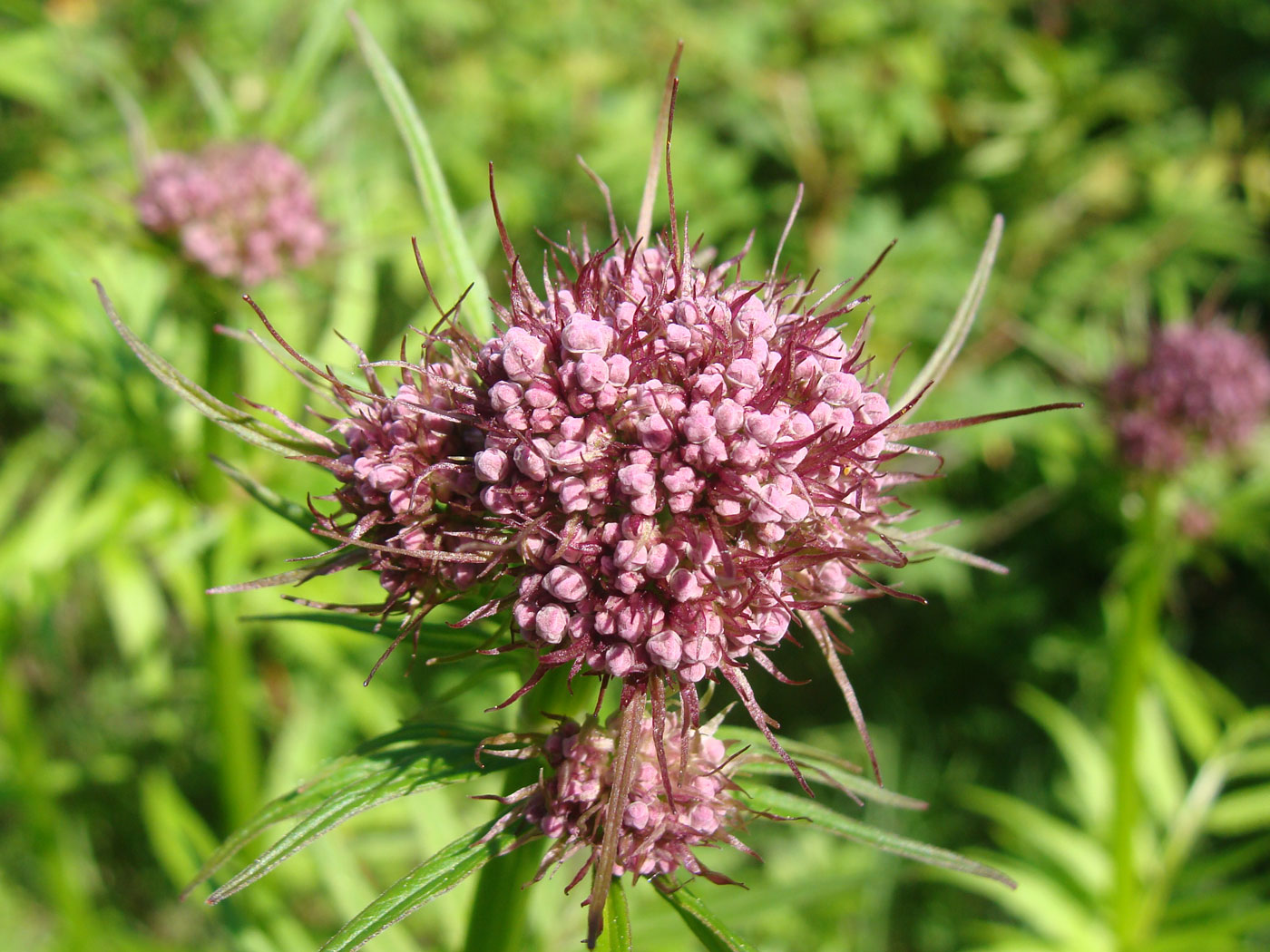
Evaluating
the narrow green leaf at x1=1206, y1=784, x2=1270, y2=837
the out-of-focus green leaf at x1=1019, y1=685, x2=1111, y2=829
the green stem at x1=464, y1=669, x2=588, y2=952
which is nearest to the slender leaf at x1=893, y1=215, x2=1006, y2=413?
the green stem at x1=464, y1=669, x2=588, y2=952

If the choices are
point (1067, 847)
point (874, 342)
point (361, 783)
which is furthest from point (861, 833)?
point (874, 342)

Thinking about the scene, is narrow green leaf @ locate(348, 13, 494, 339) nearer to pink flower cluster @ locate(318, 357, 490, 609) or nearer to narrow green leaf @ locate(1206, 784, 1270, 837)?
pink flower cluster @ locate(318, 357, 490, 609)

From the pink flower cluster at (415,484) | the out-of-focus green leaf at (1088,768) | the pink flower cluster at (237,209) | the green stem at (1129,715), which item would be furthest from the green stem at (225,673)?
the out-of-focus green leaf at (1088,768)

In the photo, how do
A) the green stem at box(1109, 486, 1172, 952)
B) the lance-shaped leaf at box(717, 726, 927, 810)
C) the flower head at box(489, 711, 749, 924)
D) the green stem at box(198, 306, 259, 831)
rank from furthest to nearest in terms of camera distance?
the green stem at box(1109, 486, 1172, 952), the green stem at box(198, 306, 259, 831), the lance-shaped leaf at box(717, 726, 927, 810), the flower head at box(489, 711, 749, 924)

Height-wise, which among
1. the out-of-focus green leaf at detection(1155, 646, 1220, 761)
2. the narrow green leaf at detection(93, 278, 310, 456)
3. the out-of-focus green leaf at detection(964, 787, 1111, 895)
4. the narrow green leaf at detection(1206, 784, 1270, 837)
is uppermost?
the out-of-focus green leaf at detection(1155, 646, 1220, 761)

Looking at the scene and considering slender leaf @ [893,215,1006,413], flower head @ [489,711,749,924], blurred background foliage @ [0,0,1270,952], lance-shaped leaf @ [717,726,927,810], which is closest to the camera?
flower head @ [489,711,749,924]

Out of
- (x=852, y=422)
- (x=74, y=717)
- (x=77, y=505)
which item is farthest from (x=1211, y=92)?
(x=74, y=717)

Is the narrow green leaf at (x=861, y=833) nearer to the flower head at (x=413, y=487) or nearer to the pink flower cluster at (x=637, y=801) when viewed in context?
the pink flower cluster at (x=637, y=801)

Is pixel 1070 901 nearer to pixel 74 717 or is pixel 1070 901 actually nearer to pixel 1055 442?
pixel 1055 442
